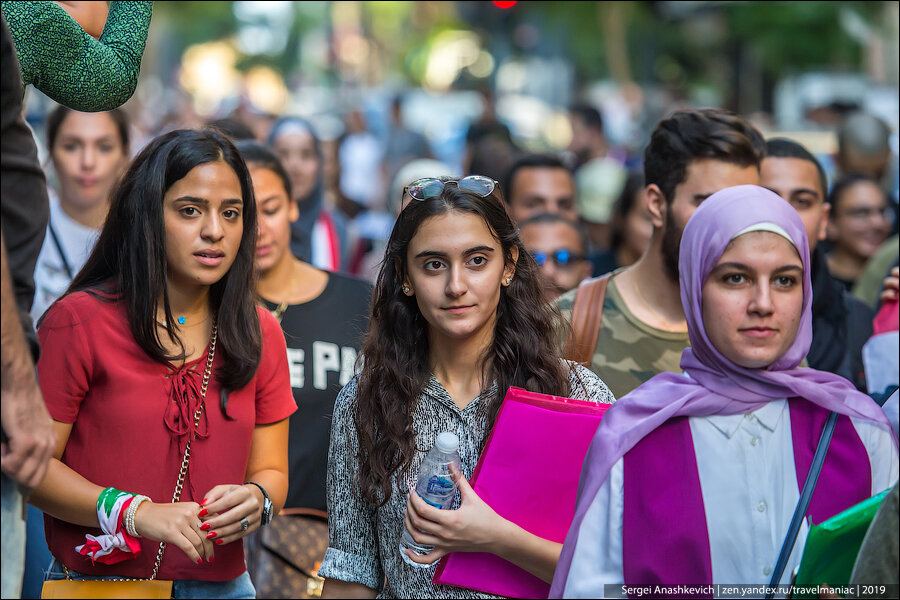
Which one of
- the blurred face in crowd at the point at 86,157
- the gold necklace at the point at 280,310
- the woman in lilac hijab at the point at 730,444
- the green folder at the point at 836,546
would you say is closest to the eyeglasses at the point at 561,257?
the gold necklace at the point at 280,310

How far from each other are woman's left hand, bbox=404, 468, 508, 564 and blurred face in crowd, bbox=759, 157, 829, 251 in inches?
109

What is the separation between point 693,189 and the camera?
4484mm

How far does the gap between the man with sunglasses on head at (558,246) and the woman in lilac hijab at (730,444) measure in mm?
3034

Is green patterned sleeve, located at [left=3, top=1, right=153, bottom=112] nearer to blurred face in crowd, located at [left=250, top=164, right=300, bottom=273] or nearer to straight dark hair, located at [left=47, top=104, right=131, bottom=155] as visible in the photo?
blurred face in crowd, located at [left=250, top=164, right=300, bottom=273]

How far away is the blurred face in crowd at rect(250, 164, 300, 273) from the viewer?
5020mm

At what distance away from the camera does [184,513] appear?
327 cm

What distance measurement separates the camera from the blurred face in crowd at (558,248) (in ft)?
20.0

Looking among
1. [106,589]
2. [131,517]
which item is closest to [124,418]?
[131,517]

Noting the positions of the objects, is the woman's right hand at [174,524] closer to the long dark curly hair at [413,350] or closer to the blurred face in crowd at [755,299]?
the long dark curly hair at [413,350]

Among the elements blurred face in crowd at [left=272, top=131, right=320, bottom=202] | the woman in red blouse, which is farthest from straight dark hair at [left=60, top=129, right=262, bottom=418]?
blurred face in crowd at [left=272, top=131, right=320, bottom=202]

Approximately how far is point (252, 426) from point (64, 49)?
4.47ft

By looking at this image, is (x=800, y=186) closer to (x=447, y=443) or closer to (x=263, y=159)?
(x=263, y=159)

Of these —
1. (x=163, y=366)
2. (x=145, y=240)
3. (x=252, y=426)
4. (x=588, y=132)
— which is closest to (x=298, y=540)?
(x=252, y=426)

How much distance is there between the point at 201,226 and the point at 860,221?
18.2 ft
